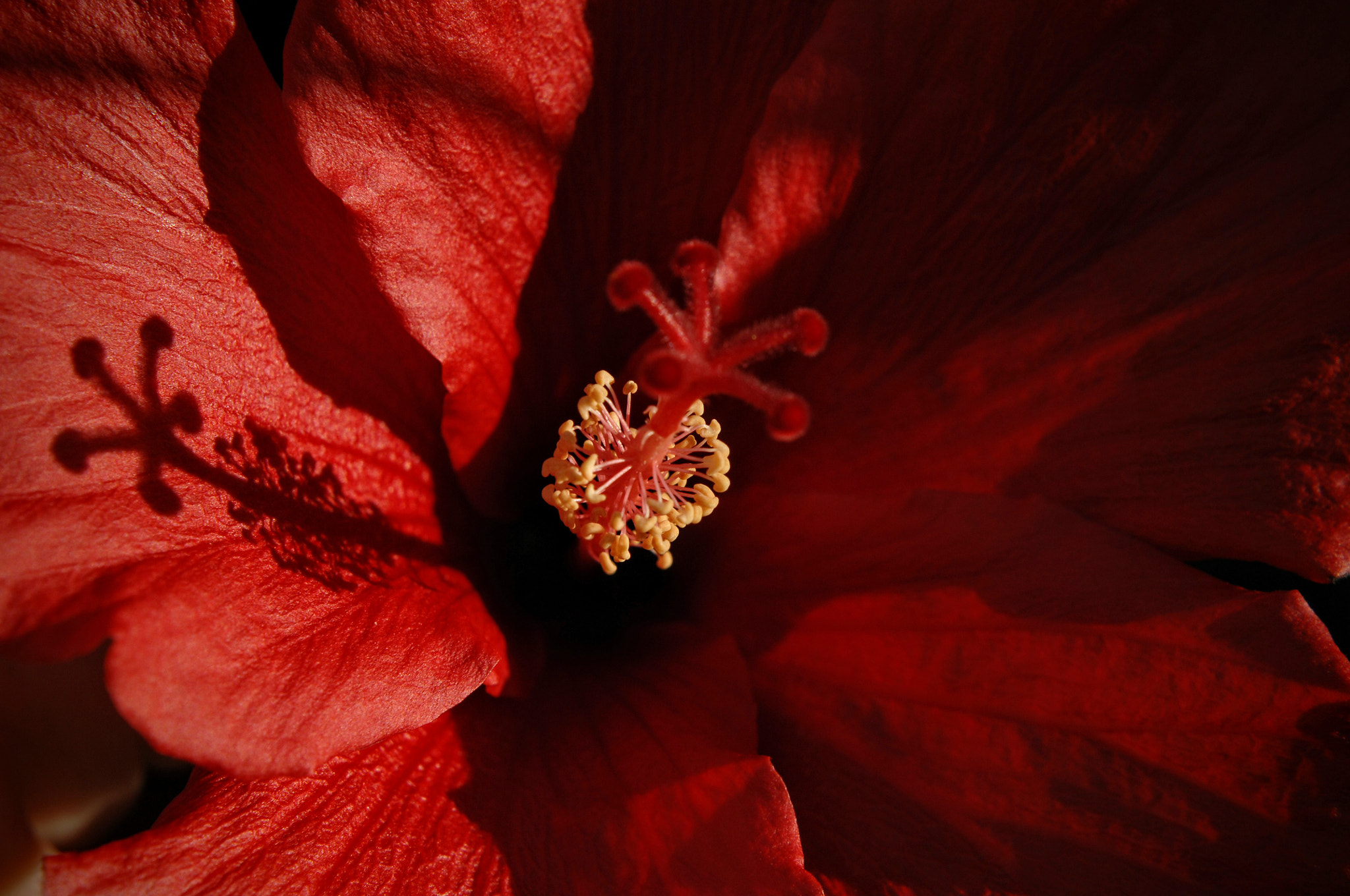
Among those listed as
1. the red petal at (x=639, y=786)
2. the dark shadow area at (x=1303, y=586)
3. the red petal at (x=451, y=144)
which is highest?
the red petal at (x=451, y=144)

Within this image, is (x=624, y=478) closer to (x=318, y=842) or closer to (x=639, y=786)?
(x=639, y=786)

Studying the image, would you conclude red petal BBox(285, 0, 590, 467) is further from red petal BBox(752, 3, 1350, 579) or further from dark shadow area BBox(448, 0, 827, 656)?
red petal BBox(752, 3, 1350, 579)

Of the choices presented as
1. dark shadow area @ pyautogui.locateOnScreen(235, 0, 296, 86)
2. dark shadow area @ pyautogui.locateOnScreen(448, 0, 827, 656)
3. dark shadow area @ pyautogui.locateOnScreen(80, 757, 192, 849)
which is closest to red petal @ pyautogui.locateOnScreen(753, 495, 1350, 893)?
dark shadow area @ pyautogui.locateOnScreen(448, 0, 827, 656)

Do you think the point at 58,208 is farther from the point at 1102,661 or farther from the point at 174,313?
the point at 1102,661

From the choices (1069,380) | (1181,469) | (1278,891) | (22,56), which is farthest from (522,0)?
(1278,891)

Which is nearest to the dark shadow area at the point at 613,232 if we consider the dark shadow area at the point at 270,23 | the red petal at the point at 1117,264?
the red petal at the point at 1117,264

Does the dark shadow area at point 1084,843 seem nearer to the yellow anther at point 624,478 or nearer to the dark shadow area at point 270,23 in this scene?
the yellow anther at point 624,478

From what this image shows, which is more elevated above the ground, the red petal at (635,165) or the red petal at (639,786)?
the red petal at (635,165)

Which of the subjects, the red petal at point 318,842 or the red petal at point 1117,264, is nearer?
the red petal at point 318,842
